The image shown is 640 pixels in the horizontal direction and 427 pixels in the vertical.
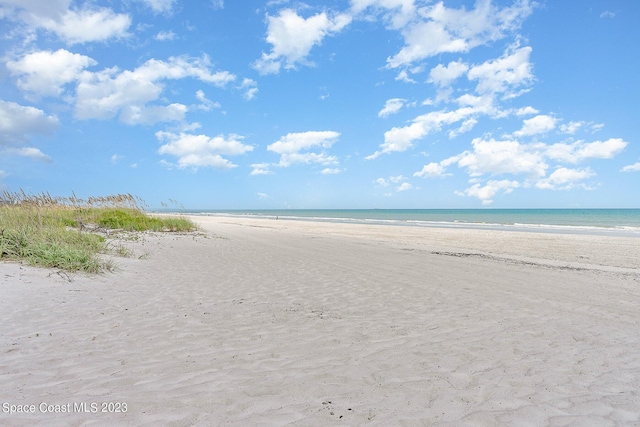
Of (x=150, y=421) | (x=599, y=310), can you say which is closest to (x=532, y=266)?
(x=599, y=310)

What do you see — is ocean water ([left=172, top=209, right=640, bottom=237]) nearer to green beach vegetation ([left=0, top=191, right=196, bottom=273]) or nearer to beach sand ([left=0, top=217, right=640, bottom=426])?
beach sand ([left=0, top=217, right=640, bottom=426])

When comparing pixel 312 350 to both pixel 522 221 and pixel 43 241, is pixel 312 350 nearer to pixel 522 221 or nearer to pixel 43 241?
pixel 43 241

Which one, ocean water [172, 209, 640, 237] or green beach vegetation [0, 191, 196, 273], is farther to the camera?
ocean water [172, 209, 640, 237]

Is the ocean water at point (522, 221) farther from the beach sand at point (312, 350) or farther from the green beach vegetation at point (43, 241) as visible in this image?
the green beach vegetation at point (43, 241)

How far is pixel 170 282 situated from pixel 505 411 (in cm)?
724

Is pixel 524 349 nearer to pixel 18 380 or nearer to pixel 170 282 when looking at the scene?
pixel 18 380

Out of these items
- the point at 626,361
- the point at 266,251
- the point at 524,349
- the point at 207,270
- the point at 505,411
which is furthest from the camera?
the point at 266,251

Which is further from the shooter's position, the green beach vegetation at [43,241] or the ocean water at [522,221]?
the ocean water at [522,221]

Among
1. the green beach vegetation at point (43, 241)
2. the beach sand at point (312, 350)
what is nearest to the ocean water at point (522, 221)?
the beach sand at point (312, 350)

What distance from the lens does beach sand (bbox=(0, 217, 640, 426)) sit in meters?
3.27

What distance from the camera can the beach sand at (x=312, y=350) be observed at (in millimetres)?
3271

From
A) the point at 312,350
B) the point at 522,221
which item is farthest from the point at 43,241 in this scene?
the point at 522,221

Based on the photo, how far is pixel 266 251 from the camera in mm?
14867

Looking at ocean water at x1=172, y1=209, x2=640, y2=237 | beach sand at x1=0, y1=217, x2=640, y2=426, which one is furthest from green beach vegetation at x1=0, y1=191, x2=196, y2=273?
ocean water at x1=172, y1=209, x2=640, y2=237
